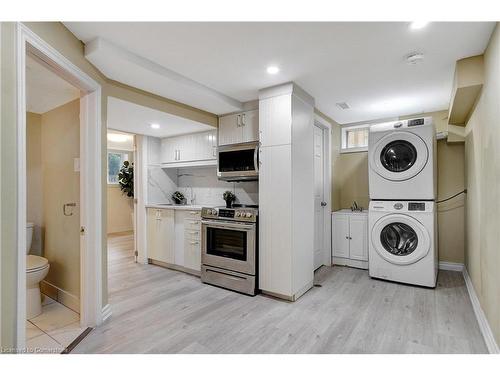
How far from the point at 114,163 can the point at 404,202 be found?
660 centimetres

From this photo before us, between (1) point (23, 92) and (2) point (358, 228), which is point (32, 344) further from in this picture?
(2) point (358, 228)

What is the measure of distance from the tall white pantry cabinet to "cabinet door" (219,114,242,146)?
0.60m

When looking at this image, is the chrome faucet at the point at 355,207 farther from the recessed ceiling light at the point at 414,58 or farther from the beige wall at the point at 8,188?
the beige wall at the point at 8,188

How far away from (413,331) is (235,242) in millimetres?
1867

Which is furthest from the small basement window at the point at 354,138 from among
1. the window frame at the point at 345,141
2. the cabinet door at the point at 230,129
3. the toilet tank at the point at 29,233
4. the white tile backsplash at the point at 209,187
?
the toilet tank at the point at 29,233

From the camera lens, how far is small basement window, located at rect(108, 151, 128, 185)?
6.67 metres

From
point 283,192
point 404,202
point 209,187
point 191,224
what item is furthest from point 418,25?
point 209,187

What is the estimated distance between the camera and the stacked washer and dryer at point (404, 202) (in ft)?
9.97

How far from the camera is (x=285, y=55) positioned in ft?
7.13

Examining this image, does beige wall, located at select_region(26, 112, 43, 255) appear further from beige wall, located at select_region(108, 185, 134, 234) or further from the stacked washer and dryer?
the stacked washer and dryer

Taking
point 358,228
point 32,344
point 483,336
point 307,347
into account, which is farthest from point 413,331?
point 32,344

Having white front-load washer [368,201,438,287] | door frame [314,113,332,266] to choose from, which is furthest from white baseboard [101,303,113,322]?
white front-load washer [368,201,438,287]

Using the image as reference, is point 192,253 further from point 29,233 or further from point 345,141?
point 345,141
